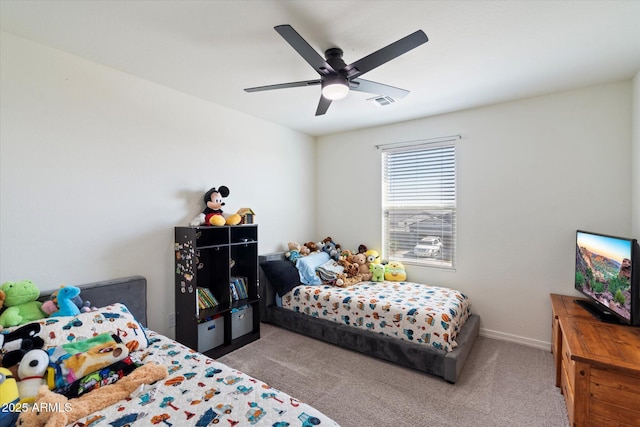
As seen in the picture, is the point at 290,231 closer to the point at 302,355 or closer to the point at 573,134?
the point at 302,355

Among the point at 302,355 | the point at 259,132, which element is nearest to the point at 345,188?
the point at 259,132

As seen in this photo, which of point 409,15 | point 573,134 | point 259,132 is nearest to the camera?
point 409,15

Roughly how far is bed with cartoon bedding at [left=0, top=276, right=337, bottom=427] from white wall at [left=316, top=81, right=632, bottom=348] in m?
2.69

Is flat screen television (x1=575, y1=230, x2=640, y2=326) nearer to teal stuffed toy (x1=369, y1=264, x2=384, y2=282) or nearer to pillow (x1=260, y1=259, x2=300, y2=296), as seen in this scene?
teal stuffed toy (x1=369, y1=264, x2=384, y2=282)

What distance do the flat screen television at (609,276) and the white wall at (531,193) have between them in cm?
29

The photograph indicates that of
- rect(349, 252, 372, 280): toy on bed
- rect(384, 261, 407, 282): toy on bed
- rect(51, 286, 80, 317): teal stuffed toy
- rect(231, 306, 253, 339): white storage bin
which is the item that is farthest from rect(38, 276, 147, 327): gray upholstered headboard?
rect(384, 261, 407, 282): toy on bed

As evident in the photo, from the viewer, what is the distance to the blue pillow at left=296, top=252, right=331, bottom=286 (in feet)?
11.1

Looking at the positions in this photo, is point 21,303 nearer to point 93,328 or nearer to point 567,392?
point 93,328

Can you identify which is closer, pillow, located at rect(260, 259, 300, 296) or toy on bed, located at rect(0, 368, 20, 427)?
toy on bed, located at rect(0, 368, 20, 427)

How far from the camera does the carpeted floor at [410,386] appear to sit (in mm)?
1885

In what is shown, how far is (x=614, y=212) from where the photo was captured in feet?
8.34

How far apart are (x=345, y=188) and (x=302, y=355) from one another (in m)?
2.41

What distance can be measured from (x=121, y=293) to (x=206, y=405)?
146 cm

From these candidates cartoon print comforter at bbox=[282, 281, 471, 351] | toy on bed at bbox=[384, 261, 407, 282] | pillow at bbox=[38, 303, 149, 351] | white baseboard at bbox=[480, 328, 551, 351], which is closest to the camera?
pillow at bbox=[38, 303, 149, 351]
